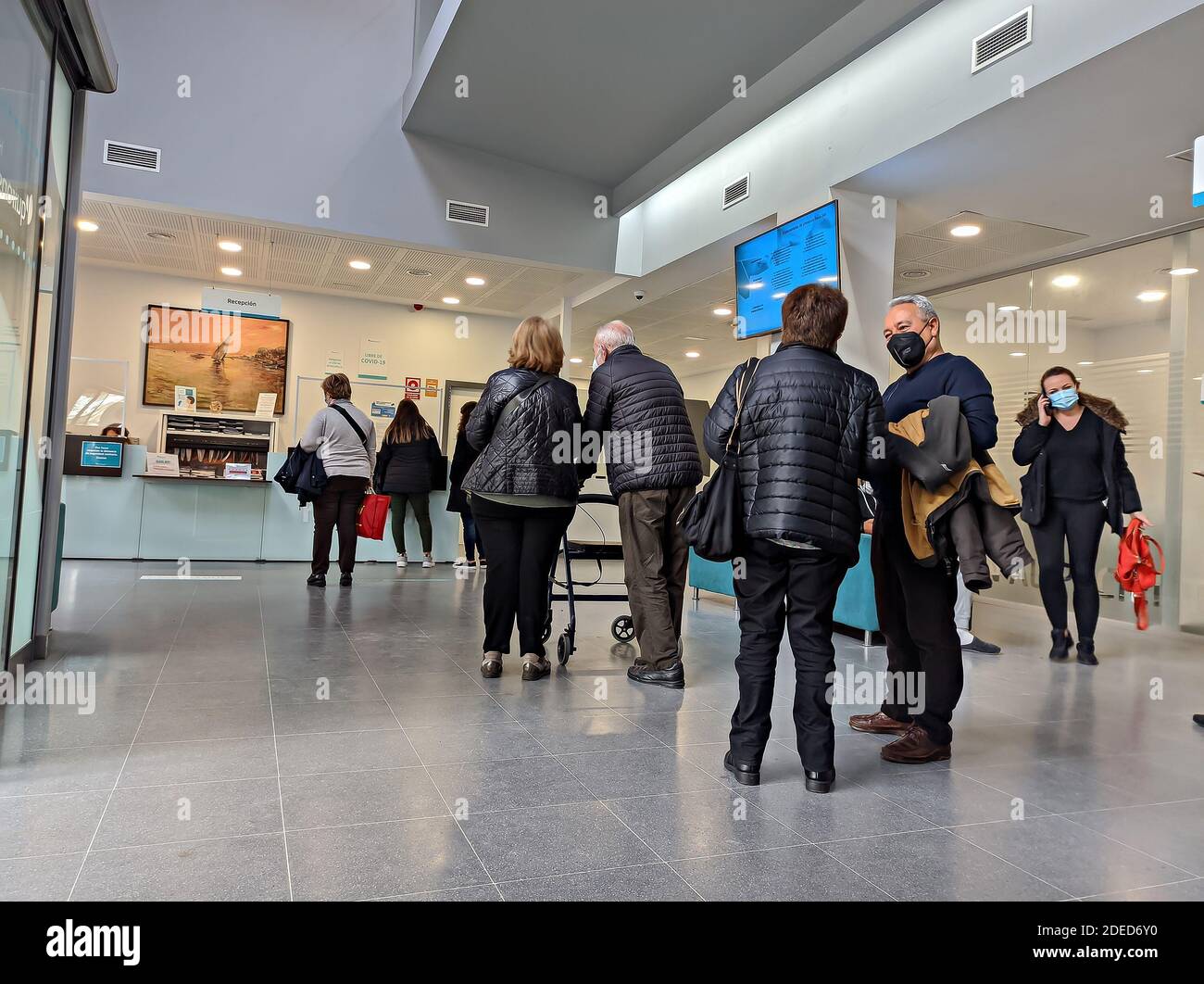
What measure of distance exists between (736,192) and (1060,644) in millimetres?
4068

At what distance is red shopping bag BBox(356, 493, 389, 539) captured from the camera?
22.4 ft

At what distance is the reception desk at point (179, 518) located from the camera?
7.60 m

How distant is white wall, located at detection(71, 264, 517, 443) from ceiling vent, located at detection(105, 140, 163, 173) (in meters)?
3.17

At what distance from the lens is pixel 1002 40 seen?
430 cm

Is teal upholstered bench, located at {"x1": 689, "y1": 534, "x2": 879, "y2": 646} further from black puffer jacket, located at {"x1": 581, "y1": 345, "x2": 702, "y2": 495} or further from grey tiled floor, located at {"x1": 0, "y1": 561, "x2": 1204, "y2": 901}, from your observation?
black puffer jacket, located at {"x1": 581, "y1": 345, "x2": 702, "y2": 495}

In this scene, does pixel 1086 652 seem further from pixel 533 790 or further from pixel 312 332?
pixel 312 332

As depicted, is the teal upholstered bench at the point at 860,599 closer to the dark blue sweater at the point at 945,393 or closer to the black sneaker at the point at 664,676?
the black sneaker at the point at 664,676

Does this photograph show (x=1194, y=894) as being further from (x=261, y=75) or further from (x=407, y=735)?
(x=261, y=75)

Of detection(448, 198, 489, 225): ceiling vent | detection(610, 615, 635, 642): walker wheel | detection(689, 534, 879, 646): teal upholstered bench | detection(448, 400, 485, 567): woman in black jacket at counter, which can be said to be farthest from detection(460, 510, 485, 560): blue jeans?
detection(689, 534, 879, 646): teal upholstered bench

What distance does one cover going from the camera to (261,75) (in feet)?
21.6

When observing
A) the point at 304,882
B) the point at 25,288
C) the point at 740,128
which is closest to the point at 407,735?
the point at 304,882

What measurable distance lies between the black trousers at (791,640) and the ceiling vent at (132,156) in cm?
606

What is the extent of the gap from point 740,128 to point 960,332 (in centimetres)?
357

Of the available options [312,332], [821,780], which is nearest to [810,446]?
[821,780]
